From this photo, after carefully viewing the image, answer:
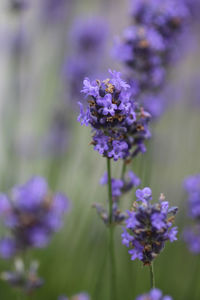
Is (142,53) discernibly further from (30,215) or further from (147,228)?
(147,228)

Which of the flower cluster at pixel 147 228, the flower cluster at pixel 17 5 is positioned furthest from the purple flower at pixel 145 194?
the flower cluster at pixel 17 5

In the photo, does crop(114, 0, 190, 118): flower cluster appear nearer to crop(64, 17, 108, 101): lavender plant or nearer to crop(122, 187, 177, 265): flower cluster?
crop(64, 17, 108, 101): lavender plant

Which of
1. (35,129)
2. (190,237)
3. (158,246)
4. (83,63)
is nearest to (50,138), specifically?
(83,63)

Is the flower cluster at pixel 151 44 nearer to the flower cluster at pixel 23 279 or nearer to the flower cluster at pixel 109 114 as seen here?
the flower cluster at pixel 109 114

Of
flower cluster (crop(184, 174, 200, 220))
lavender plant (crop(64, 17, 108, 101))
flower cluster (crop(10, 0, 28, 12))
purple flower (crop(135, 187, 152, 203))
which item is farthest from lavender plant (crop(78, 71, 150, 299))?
flower cluster (crop(10, 0, 28, 12))

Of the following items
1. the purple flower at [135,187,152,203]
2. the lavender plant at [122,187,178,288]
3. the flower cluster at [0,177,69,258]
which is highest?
the flower cluster at [0,177,69,258]

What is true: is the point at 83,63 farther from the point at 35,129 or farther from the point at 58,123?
the point at 35,129
